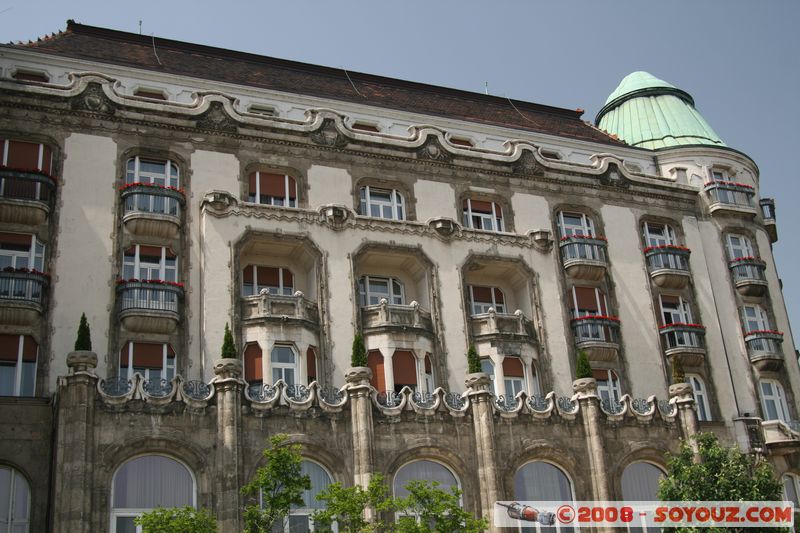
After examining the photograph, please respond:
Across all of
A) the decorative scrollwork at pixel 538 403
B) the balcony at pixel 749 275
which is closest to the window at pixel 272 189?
the decorative scrollwork at pixel 538 403

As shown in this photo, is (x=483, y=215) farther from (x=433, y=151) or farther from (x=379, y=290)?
(x=379, y=290)

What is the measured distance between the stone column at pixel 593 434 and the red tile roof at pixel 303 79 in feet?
59.9

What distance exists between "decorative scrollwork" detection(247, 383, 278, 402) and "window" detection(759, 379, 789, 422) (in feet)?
80.6

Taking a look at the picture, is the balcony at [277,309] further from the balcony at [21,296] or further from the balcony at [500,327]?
the balcony at [21,296]

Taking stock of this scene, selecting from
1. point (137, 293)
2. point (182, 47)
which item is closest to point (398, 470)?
point (137, 293)

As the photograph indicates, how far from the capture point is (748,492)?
1320 inches

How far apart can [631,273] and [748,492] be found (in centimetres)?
1465

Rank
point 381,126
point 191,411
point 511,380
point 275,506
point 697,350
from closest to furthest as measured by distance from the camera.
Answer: point 275,506 < point 191,411 < point 511,380 < point 697,350 < point 381,126

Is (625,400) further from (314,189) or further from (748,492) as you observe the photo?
(314,189)

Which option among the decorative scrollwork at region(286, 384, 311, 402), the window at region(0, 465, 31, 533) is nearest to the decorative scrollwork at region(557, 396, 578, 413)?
the decorative scrollwork at region(286, 384, 311, 402)

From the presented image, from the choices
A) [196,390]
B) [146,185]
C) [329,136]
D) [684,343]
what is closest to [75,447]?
[196,390]

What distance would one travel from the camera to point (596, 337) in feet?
141

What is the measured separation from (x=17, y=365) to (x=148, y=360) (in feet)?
14.8

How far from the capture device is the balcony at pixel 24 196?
118 feet
